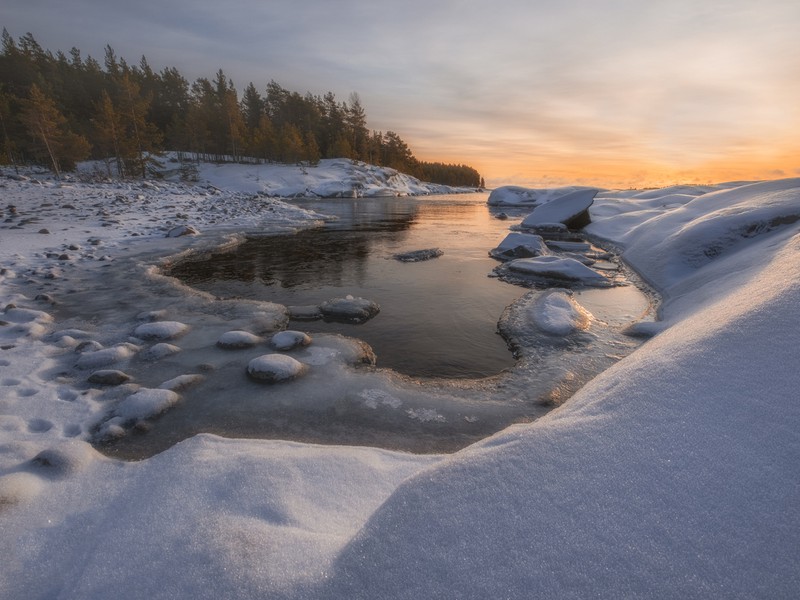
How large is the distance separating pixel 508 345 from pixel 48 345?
5.58m

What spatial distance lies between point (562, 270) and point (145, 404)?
7.71 metres

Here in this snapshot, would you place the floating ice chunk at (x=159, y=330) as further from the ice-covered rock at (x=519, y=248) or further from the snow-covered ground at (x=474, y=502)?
the ice-covered rock at (x=519, y=248)

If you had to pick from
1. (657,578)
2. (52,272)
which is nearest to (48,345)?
(52,272)

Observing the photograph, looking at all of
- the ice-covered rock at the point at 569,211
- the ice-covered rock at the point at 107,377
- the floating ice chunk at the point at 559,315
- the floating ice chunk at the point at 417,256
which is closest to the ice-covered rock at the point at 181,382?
the ice-covered rock at the point at 107,377

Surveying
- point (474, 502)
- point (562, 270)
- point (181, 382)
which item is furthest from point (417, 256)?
point (474, 502)

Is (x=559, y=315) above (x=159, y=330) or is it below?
above

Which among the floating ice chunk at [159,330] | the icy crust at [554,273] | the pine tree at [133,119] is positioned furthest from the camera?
the pine tree at [133,119]

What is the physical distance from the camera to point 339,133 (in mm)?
72250

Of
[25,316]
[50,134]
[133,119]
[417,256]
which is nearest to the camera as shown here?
[25,316]

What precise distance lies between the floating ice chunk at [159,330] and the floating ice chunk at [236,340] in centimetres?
68

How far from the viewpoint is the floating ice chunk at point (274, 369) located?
12.0 ft

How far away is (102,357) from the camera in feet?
12.6

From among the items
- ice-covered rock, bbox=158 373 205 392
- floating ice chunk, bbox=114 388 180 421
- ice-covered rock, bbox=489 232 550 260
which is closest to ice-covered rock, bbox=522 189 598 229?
ice-covered rock, bbox=489 232 550 260

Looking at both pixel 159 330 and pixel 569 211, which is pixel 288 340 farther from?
pixel 569 211
